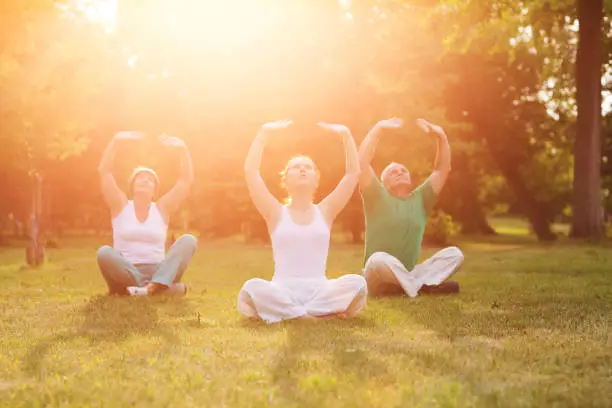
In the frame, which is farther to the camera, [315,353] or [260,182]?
[260,182]

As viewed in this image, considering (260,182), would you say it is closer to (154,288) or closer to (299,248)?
(299,248)

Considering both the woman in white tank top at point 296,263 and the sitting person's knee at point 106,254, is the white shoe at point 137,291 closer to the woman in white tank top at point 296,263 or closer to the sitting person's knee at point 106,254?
the sitting person's knee at point 106,254

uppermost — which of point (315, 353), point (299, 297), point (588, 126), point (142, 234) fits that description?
point (588, 126)

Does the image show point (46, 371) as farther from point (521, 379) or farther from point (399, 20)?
point (399, 20)

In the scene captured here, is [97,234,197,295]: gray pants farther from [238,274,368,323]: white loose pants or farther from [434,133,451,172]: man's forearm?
[434,133,451,172]: man's forearm

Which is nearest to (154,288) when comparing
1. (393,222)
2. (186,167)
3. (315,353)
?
(186,167)

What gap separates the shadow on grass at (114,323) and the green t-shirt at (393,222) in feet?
8.76

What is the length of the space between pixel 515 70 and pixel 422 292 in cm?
2887

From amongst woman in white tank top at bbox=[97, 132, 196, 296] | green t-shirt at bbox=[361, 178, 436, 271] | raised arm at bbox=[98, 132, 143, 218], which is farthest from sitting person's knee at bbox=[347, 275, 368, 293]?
raised arm at bbox=[98, 132, 143, 218]

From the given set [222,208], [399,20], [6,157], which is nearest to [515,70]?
[399,20]

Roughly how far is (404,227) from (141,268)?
3.72 meters

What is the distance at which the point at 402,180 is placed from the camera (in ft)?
35.9

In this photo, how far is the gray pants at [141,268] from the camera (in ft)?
35.8

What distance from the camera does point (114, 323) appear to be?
8391 millimetres
